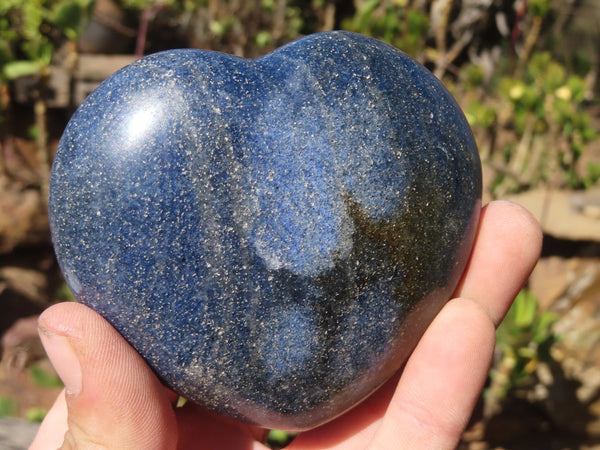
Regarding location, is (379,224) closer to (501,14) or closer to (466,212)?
(466,212)

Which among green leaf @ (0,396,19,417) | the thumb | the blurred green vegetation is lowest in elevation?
green leaf @ (0,396,19,417)

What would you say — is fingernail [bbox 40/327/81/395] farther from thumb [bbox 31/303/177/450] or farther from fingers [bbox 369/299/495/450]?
fingers [bbox 369/299/495/450]

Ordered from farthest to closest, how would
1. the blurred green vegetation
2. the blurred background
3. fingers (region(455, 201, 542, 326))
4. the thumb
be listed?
the blurred background, the blurred green vegetation, fingers (region(455, 201, 542, 326)), the thumb

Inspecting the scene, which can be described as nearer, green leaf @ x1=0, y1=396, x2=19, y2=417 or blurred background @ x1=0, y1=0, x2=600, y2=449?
green leaf @ x1=0, y1=396, x2=19, y2=417

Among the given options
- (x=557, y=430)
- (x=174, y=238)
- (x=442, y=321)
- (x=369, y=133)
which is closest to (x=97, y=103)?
(x=174, y=238)

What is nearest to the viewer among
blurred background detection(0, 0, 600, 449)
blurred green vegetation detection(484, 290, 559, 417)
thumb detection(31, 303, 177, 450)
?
thumb detection(31, 303, 177, 450)

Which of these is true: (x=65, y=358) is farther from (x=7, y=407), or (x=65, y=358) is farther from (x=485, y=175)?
(x=485, y=175)

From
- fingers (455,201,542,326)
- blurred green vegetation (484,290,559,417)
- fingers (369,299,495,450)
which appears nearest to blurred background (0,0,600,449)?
blurred green vegetation (484,290,559,417)

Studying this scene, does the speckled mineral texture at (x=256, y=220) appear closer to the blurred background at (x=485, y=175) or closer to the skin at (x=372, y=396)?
the skin at (x=372, y=396)
